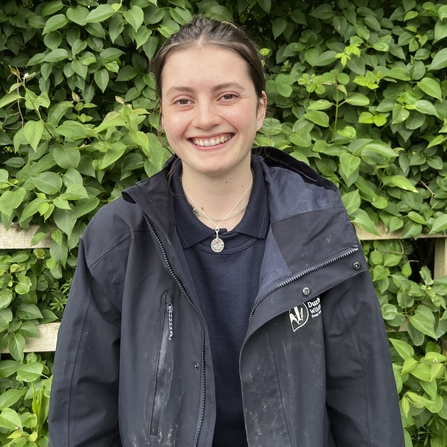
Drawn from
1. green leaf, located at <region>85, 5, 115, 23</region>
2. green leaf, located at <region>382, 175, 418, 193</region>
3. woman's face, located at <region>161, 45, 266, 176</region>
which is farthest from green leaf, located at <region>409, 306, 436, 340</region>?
green leaf, located at <region>85, 5, 115, 23</region>

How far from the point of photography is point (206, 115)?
1.54 metres

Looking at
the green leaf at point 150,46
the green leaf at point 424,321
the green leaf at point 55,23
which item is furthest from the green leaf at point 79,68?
the green leaf at point 424,321

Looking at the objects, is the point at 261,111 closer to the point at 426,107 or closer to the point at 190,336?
the point at 190,336

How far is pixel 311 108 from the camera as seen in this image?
253 centimetres

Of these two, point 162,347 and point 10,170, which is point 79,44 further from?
point 162,347

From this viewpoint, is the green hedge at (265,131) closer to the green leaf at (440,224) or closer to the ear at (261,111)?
the green leaf at (440,224)

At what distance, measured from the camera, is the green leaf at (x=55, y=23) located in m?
2.35

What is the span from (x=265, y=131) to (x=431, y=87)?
0.75 meters

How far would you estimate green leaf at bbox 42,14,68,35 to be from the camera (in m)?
2.35

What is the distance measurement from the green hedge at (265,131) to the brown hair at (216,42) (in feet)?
2.00

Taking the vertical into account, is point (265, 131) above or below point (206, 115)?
above

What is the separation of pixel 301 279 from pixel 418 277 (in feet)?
5.23

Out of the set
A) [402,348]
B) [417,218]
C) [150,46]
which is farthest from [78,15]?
[402,348]

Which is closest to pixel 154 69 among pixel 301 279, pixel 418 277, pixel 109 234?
pixel 109 234
